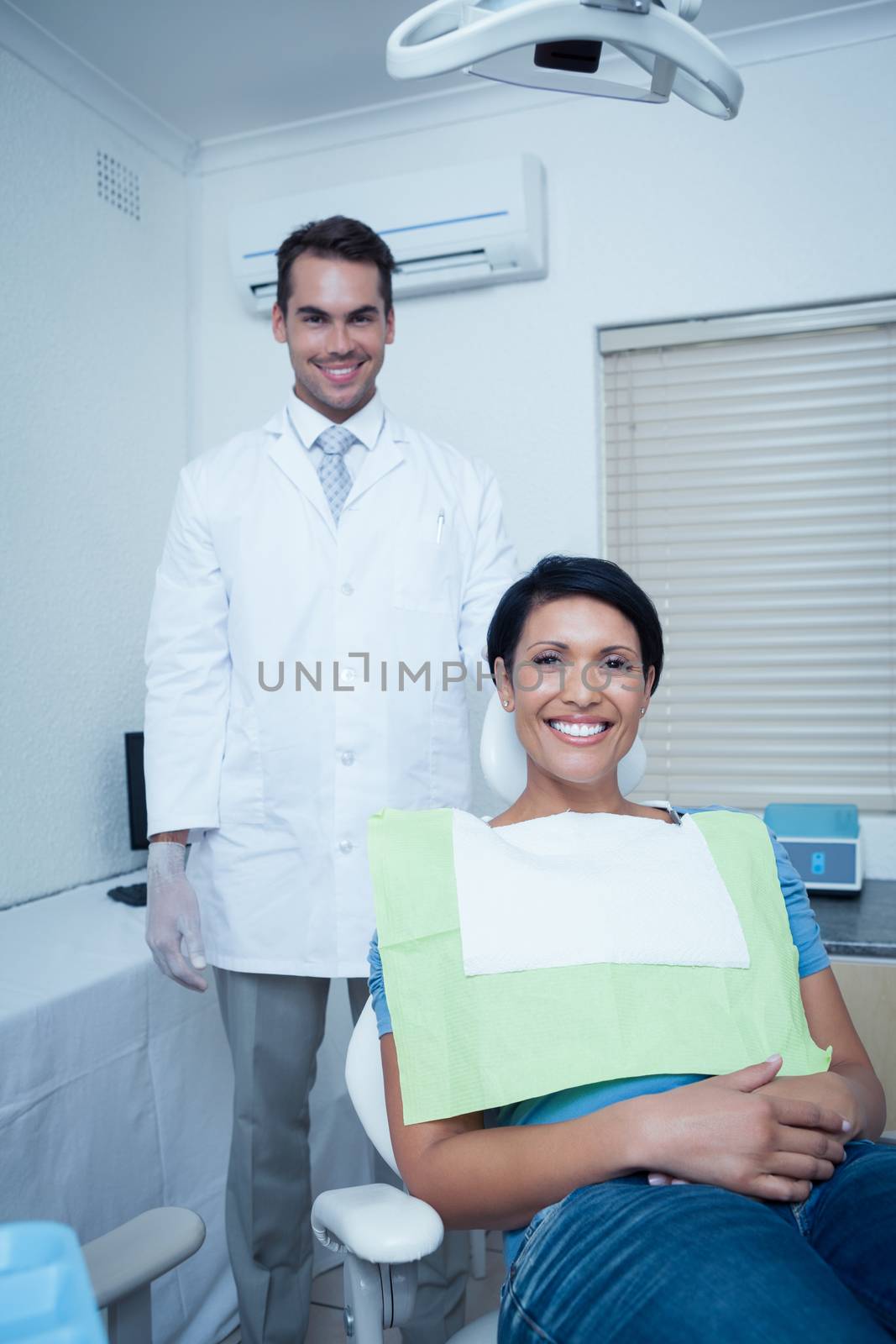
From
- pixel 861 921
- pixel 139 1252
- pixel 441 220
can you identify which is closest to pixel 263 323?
pixel 441 220

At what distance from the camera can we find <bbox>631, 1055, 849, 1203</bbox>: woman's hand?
91 cm

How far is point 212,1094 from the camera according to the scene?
193 centimetres

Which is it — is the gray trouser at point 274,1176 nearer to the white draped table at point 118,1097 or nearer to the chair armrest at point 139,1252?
the white draped table at point 118,1097

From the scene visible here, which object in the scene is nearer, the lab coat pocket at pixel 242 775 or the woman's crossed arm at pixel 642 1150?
the woman's crossed arm at pixel 642 1150

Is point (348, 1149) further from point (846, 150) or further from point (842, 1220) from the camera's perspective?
point (846, 150)

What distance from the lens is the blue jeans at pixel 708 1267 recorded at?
28.9 inches

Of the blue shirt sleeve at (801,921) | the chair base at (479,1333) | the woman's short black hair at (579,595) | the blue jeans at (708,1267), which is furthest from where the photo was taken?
the woman's short black hair at (579,595)

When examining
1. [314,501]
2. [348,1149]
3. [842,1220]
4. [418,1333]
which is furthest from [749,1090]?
[348,1149]

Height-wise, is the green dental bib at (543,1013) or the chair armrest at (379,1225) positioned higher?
the green dental bib at (543,1013)

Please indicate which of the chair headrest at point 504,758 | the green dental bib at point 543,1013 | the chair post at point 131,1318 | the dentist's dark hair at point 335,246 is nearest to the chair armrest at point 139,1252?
the chair post at point 131,1318

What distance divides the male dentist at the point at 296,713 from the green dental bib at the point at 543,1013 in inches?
21.9

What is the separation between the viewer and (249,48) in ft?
7.50

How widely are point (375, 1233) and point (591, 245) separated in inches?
84.5

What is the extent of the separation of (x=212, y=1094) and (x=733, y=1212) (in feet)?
4.29
